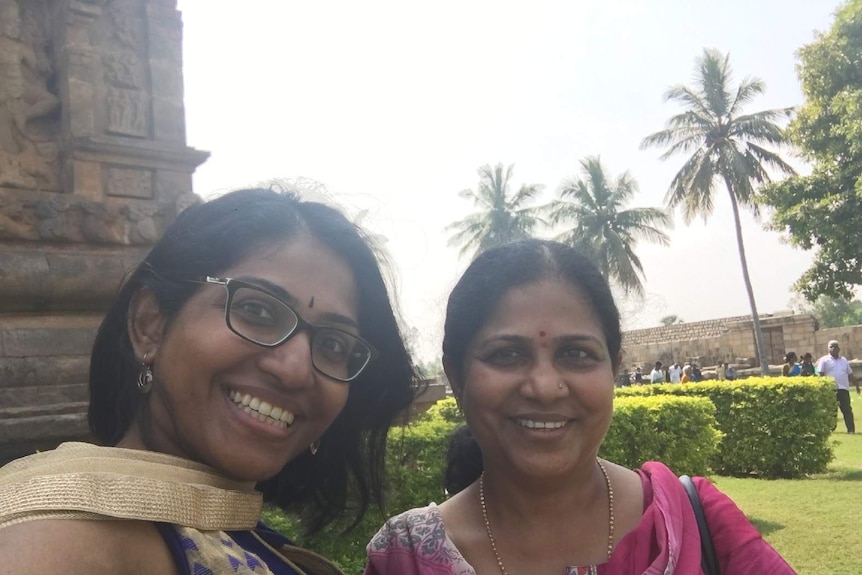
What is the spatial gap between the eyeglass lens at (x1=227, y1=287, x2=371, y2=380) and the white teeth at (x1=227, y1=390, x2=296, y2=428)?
0.10 m

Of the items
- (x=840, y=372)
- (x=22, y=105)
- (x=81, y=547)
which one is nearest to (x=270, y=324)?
(x=81, y=547)

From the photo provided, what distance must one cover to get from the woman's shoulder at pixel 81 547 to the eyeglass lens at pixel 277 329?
1.19 ft

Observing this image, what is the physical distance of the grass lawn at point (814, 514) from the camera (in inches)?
211

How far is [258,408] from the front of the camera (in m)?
1.20

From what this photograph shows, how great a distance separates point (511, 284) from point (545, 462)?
1.30ft

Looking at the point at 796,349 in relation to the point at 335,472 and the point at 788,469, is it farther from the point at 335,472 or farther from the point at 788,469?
the point at 335,472

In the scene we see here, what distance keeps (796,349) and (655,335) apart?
20.6ft

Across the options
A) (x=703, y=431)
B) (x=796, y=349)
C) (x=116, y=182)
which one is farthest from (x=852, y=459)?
(x=796, y=349)

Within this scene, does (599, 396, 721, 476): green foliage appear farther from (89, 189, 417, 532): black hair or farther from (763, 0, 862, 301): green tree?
(763, 0, 862, 301): green tree

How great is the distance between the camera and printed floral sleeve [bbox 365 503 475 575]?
1.54m

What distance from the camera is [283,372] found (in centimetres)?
121

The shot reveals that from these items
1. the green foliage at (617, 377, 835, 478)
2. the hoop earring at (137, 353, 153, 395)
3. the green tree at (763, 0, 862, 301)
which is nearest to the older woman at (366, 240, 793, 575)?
the hoop earring at (137, 353, 153, 395)

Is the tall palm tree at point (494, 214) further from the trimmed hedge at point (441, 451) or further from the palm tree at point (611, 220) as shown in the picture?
the trimmed hedge at point (441, 451)

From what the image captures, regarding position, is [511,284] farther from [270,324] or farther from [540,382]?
[270,324]
